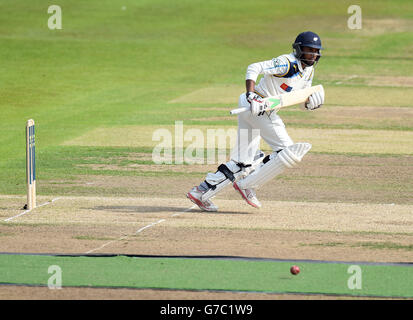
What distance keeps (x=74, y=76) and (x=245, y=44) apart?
9555mm

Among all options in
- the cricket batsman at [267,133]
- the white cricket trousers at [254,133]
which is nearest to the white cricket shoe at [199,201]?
the cricket batsman at [267,133]

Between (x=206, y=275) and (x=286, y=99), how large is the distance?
313cm

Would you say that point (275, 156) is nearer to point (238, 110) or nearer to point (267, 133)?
point (267, 133)

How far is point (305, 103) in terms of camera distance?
10.6m

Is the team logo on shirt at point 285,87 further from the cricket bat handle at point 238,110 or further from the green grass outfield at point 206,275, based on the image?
the green grass outfield at point 206,275

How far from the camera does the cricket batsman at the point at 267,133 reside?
403 inches

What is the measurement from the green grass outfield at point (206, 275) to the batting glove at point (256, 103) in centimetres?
234

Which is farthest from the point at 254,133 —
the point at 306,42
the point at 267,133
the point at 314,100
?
the point at 306,42

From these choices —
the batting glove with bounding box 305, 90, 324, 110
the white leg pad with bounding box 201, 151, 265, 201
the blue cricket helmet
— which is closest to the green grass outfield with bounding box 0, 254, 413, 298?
the white leg pad with bounding box 201, 151, 265, 201

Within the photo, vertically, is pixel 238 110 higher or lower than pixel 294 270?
higher

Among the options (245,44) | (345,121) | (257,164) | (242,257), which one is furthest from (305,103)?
(245,44)

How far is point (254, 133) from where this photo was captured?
1049cm

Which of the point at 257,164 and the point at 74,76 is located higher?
the point at 74,76
